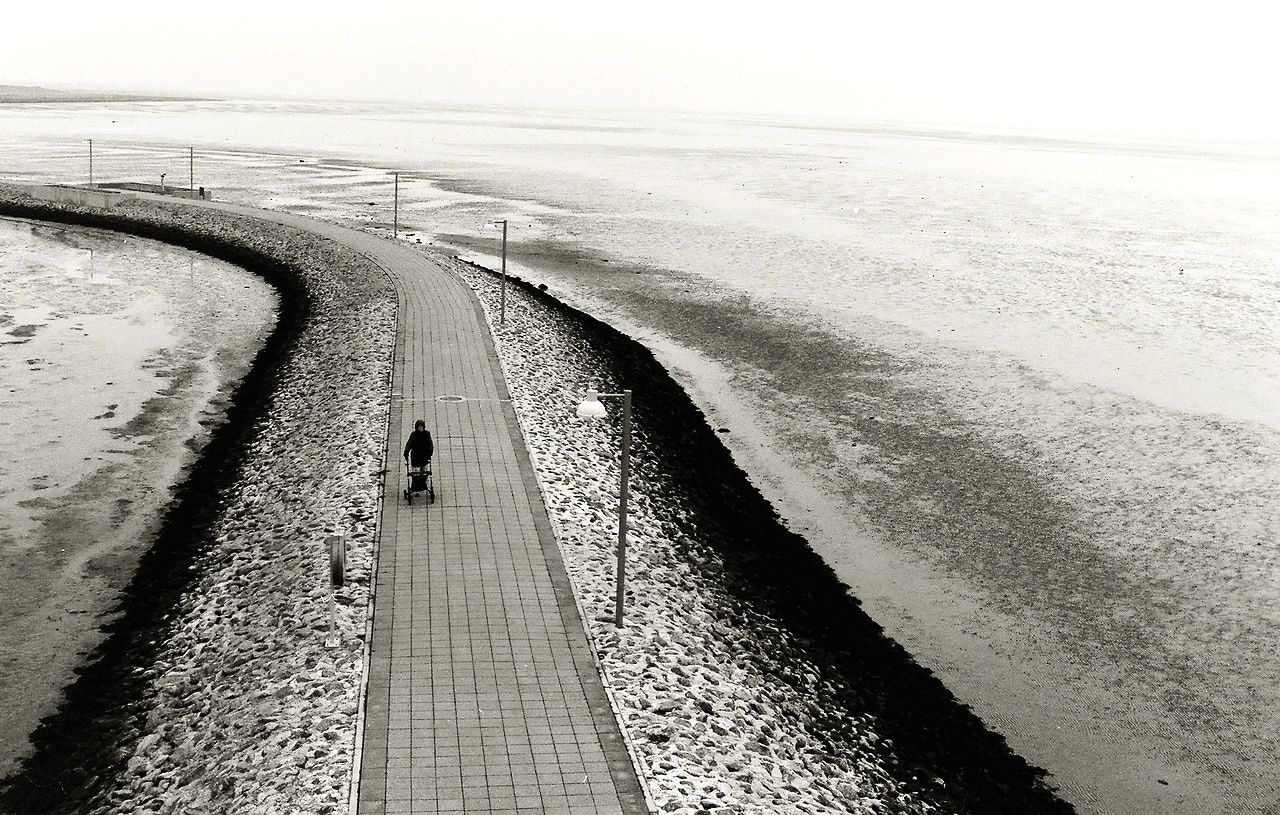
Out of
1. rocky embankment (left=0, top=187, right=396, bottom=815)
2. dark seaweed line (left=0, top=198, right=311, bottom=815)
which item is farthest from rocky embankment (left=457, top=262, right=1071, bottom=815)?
dark seaweed line (left=0, top=198, right=311, bottom=815)

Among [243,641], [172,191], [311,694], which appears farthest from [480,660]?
[172,191]

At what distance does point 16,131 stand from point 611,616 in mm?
144087

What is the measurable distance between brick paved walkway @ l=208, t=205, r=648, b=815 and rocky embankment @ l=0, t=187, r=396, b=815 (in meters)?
0.47

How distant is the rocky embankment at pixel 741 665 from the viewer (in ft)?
42.5

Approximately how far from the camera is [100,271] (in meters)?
46.7

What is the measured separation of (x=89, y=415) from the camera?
2638 centimetres

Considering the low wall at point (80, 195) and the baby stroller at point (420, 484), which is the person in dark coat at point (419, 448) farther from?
the low wall at point (80, 195)

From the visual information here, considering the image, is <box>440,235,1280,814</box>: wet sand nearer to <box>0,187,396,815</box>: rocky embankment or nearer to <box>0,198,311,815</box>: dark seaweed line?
<box>0,187,396,815</box>: rocky embankment

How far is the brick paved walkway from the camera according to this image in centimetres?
1174

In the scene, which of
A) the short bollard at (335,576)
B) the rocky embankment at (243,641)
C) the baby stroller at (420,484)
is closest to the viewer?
the rocky embankment at (243,641)

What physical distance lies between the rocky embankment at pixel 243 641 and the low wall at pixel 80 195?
1611 inches

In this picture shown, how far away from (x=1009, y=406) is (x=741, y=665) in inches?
708

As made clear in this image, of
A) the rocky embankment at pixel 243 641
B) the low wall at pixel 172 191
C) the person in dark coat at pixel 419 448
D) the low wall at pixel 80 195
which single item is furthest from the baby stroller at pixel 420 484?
the low wall at pixel 172 191

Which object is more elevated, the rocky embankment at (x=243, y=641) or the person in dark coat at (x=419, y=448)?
the person in dark coat at (x=419, y=448)
